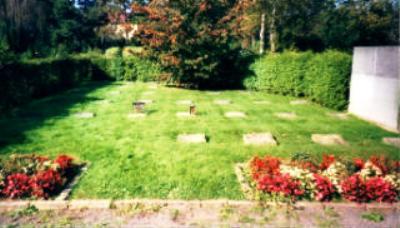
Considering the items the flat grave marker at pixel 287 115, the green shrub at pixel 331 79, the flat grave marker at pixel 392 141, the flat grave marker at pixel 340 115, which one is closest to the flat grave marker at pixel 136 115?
the flat grave marker at pixel 287 115

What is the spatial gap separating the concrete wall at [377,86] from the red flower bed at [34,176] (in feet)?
26.1

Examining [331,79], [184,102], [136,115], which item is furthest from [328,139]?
[184,102]

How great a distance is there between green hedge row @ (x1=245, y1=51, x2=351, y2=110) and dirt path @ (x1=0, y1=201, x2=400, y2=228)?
735 centimetres

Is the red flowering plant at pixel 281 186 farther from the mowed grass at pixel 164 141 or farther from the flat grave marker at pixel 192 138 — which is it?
the flat grave marker at pixel 192 138

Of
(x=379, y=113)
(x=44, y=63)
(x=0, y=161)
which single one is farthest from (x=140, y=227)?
(x=44, y=63)

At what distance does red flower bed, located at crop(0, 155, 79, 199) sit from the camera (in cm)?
542

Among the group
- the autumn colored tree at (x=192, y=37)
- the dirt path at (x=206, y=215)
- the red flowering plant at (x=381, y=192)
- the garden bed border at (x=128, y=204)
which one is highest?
the autumn colored tree at (x=192, y=37)

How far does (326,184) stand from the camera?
17.9 feet

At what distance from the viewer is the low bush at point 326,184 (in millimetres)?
5387

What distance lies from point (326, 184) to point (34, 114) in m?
9.00

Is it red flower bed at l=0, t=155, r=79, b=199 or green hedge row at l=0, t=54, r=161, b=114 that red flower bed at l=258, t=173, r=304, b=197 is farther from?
green hedge row at l=0, t=54, r=161, b=114

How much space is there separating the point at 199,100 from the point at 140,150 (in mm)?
6961

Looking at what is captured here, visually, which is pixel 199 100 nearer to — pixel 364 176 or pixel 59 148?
pixel 59 148

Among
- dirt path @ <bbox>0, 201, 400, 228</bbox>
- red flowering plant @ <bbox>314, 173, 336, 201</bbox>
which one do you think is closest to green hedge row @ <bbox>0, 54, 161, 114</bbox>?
dirt path @ <bbox>0, 201, 400, 228</bbox>
